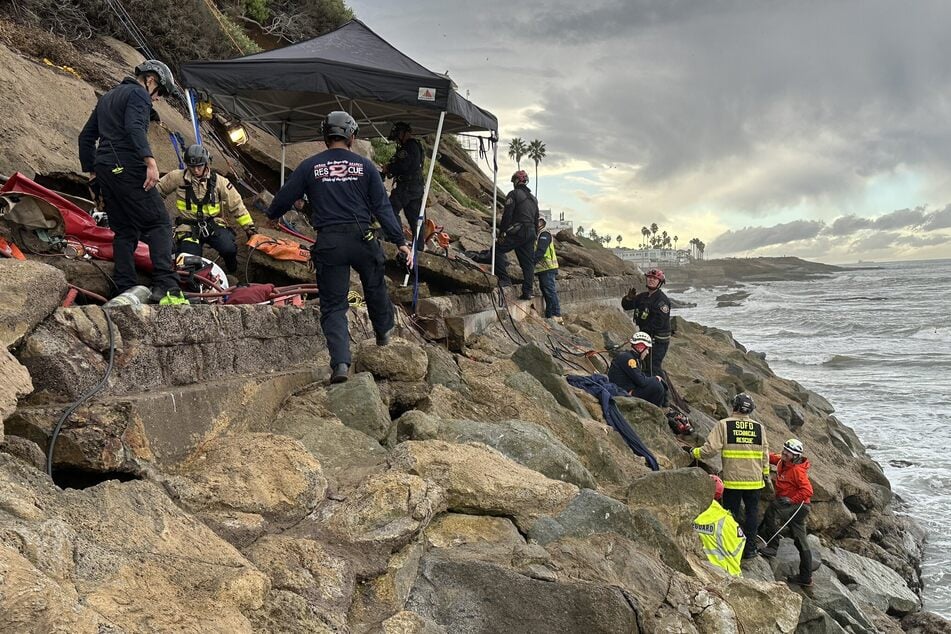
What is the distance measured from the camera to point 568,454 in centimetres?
499

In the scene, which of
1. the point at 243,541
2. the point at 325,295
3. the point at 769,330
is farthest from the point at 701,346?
the point at 769,330

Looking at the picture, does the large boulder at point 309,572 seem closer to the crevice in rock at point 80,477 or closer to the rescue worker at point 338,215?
the crevice in rock at point 80,477

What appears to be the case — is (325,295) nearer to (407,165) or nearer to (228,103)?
(407,165)

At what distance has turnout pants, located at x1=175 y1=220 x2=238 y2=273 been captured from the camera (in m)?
6.21

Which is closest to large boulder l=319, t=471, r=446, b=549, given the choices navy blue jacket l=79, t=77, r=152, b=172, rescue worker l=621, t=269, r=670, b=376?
navy blue jacket l=79, t=77, r=152, b=172

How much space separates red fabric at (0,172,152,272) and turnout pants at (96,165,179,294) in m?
0.50

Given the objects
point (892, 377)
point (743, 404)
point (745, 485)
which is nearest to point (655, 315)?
point (743, 404)

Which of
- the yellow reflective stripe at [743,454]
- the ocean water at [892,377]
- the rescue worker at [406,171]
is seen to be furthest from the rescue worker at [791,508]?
the rescue worker at [406,171]

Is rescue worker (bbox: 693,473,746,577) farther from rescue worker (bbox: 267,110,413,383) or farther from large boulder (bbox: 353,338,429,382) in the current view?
rescue worker (bbox: 267,110,413,383)

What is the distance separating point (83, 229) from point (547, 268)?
7527mm

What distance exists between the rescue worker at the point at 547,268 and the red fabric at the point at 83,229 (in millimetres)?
6874

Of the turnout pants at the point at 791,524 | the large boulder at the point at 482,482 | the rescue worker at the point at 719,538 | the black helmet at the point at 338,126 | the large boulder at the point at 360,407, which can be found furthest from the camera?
the turnout pants at the point at 791,524

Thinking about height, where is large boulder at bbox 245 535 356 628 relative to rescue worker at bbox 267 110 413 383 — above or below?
below

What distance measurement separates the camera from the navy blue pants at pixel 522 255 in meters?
10.9
